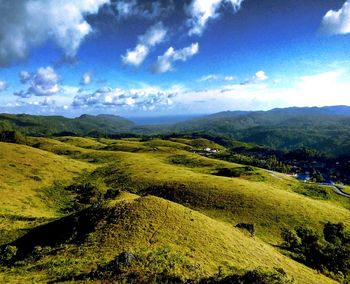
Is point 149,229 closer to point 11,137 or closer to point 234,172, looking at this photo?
point 234,172

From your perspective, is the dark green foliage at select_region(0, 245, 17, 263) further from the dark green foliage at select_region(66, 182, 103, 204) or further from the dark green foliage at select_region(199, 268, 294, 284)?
the dark green foliage at select_region(66, 182, 103, 204)

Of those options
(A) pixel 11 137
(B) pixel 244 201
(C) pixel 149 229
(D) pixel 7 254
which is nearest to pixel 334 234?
(B) pixel 244 201

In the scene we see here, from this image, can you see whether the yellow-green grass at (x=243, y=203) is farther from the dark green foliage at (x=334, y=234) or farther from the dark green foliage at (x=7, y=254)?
the dark green foliage at (x=7, y=254)

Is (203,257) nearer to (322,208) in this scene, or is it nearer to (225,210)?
(225,210)

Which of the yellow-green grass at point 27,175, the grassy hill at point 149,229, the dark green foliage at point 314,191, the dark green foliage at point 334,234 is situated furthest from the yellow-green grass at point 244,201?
the yellow-green grass at point 27,175

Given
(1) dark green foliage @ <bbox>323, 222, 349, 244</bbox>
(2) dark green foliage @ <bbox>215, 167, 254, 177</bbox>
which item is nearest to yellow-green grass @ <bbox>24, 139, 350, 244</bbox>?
(1) dark green foliage @ <bbox>323, 222, 349, 244</bbox>

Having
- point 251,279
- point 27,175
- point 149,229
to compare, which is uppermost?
point 251,279

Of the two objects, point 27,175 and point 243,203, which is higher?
point 27,175

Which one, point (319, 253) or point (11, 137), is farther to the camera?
point (11, 137)
